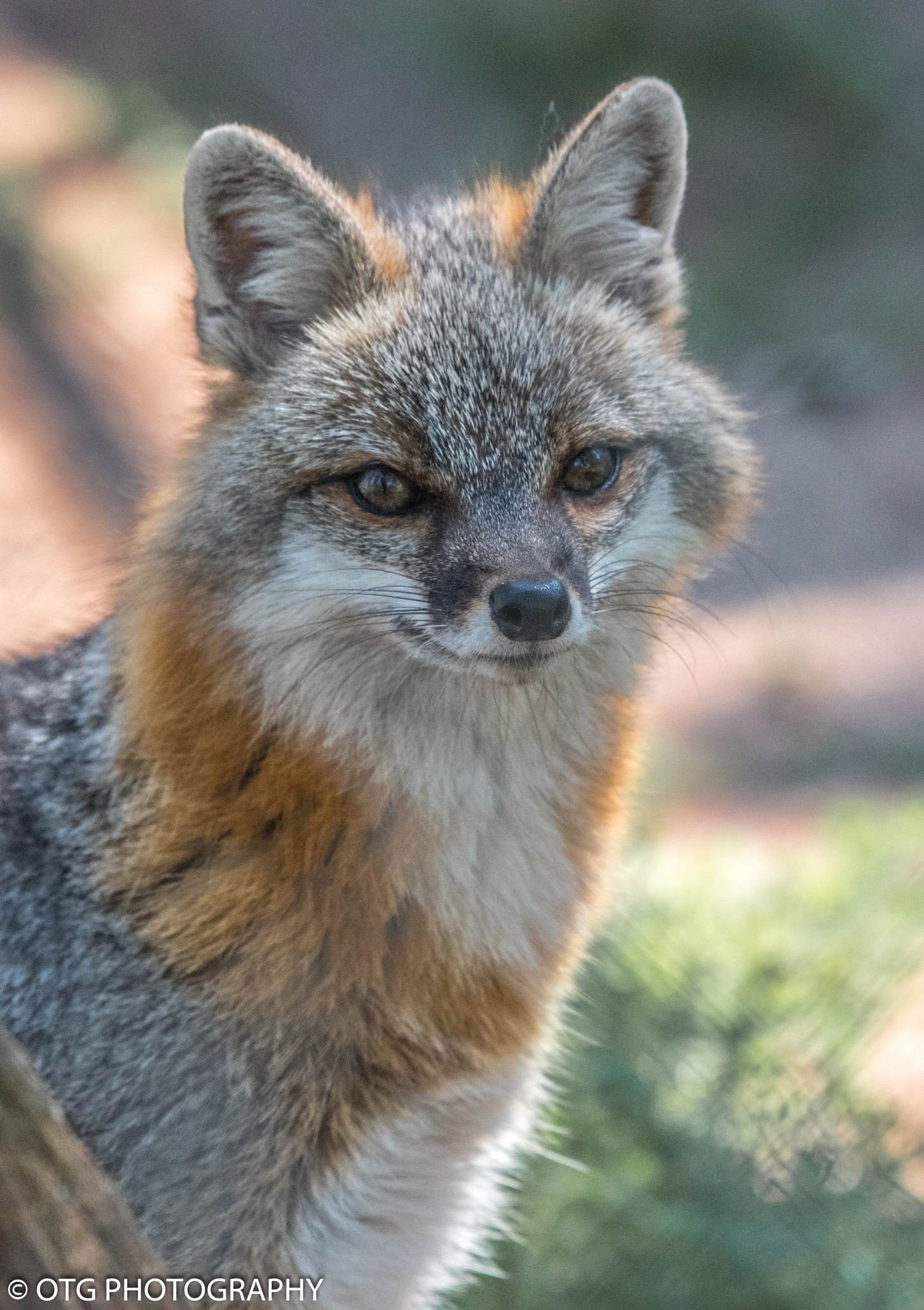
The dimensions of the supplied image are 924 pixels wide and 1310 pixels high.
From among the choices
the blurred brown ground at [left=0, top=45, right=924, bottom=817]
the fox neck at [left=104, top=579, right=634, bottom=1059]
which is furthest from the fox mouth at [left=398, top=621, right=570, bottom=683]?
the blurred brown ground at [left=0, top=45, right=924, bottom=817]

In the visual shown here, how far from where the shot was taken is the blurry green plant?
3373 millimetres

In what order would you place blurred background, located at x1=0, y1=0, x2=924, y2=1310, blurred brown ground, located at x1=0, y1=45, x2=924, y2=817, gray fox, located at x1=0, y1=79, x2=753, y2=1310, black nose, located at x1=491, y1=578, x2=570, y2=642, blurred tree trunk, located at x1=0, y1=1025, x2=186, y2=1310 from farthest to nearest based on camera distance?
1. blurred brown ground, located at x1=0, y1=45, x2=924, y2=817
2. blurred background, located at x1=0, y1=0, x2=924, y2=1310
3. gray fox, located at x1=0, y1=79, x2=753, y2=1310
4. black nose, located at x1=491, y1=578, x2=570, y2=642
5. blurred tree trunk, located at x1=0, y1=1025, x2=186, y2=1310

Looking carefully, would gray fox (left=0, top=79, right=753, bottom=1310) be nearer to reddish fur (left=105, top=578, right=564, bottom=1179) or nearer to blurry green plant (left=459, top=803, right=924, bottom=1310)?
reddish fur (left=105, top=578, right=564, bottom=1179)

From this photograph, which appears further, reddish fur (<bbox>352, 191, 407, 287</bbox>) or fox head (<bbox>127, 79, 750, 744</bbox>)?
reddish fur (<bbox>352, 191, 407, 287</bbox>)

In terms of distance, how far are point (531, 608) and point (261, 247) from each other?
2.96 feet

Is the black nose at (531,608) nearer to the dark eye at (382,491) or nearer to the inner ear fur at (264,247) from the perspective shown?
the dark eye at (382,491)

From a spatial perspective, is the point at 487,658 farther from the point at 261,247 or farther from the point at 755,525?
the point at 755,525

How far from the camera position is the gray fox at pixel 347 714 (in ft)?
7.77

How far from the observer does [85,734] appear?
264cm

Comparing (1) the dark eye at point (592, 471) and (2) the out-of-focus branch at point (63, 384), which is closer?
(1) the dark eye at point (592, 471)

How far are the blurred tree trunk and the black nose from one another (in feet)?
→ 3.28

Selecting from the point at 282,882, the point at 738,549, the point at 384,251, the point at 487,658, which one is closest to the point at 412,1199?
the point at 282,882

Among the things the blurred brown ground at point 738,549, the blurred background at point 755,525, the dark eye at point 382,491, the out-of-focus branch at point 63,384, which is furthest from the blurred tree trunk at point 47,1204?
the out-of-focus branch at point 63,384

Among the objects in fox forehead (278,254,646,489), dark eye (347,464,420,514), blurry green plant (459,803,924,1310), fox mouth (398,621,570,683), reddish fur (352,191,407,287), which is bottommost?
blurry green plant (459,803,924,1310)
